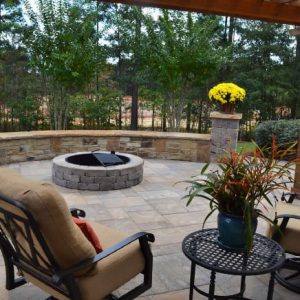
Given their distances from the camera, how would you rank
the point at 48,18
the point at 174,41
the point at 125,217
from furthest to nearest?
the point at 174,41 → the point at 48,18 → the point at 125,217

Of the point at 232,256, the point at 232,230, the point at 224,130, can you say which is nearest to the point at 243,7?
the point at 232,230

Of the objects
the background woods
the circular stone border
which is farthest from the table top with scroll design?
the background woods

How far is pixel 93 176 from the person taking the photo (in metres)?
4.61

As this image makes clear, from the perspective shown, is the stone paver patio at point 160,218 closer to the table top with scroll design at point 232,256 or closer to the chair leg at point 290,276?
the chair leg at point 290,276

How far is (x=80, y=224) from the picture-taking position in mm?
1903

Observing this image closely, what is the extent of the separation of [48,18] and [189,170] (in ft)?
14.6

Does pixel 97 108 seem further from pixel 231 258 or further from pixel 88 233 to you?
pixel 231 258

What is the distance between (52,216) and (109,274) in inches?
21.1

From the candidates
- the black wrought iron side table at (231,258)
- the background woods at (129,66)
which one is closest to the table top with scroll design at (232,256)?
the black wrought iron side table at (231,258)

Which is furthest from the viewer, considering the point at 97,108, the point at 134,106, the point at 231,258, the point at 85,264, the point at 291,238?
the point at 134,106

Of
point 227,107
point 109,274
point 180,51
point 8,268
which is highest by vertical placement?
point 180,51

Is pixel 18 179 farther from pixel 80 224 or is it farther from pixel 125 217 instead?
pixel 125 217

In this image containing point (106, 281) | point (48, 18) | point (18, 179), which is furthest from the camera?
point (48, 18)

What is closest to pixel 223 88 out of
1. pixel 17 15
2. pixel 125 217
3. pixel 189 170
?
pixel 189 170
